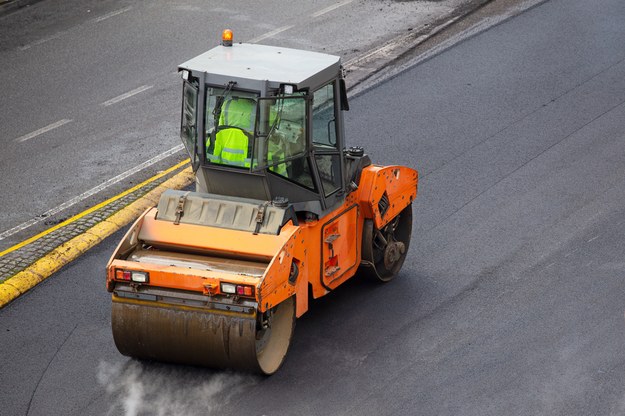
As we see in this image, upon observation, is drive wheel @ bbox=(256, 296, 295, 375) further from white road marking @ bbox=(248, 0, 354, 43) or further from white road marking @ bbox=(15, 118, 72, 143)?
white road marking @ bbox=(248, 0, 354, 43)

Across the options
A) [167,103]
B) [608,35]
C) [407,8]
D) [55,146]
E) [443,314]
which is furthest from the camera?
[407,8]

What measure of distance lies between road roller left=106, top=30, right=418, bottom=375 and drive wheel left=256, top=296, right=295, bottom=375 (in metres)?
0.01

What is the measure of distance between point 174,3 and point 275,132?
11.5 metres

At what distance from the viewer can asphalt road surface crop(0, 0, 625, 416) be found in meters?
9.88

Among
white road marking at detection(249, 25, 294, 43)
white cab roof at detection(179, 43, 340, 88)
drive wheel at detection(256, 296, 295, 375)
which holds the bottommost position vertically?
white road marking at detection(249, 25, 294, 43)

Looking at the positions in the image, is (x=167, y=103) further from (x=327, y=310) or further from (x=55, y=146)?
(x=327, y=310)

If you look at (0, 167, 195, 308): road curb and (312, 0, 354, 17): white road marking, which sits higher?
(312, 0, 354, 17): white road marking

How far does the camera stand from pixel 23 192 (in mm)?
13883

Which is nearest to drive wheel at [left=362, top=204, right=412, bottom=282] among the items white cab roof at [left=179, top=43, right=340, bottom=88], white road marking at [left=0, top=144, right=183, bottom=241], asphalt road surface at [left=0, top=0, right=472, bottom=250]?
white cab roof at [left=179, top=43, right=340, bottom=88]

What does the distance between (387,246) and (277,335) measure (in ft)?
6.12

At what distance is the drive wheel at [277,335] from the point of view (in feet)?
33.2

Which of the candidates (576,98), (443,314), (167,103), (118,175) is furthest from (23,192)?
(576,98)

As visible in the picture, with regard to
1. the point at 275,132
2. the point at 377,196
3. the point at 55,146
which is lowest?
the point at 55,146

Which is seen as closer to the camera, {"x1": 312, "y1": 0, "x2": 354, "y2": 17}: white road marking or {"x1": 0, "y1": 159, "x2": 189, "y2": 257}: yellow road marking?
{"x1": 0, "y1": 159, "x2": 189, "y2": 257}: yellow road marking
